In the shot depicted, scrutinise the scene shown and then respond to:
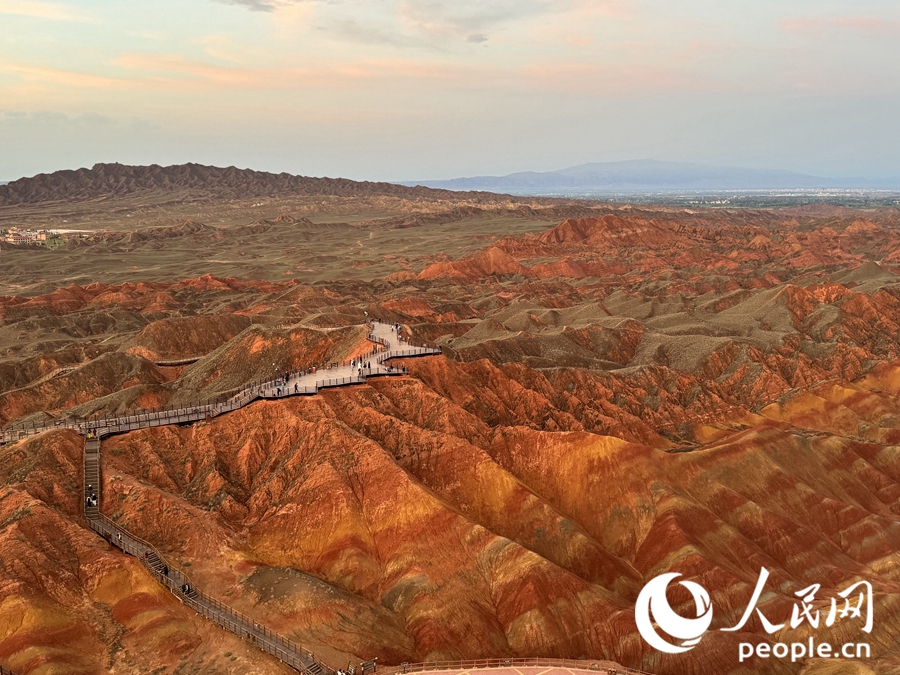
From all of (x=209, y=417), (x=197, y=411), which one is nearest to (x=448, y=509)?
(x=209, y=417)

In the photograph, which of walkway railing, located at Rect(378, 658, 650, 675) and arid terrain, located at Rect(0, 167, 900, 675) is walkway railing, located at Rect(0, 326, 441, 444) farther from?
walkway railing, located at Rect(378, 658, 650, 675)

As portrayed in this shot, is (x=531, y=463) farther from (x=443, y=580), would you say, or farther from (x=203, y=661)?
(x=203, y=661)

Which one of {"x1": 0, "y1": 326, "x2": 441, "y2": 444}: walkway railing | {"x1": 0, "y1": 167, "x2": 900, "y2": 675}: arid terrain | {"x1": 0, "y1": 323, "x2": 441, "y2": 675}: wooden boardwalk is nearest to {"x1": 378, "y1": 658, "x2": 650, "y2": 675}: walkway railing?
{"x1": 0, "y1": 167, "x2": 900, "y2": 675}: arid terrain

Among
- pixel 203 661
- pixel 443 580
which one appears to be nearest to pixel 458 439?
pixel 443 580

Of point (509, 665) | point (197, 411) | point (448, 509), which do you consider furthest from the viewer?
point (197, 411)

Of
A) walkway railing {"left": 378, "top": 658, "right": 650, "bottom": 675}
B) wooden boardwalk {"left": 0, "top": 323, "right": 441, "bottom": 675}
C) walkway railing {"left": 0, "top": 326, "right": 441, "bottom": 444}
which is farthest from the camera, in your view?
walkway railing {"left": 0, "top": 326, "right": 441, "bottom": 444}

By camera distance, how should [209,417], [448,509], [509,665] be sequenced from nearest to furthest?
[509,665] < [448,509] < [209,417]

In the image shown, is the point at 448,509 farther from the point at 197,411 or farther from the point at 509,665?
the point at 197,411

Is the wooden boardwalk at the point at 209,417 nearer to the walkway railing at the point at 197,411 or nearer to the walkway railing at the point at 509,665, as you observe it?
the walkway railing at the point at 197,411

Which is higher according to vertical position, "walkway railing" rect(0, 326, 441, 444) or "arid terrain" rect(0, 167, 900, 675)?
"walkway railing" rect(0, 326, 441, 444)

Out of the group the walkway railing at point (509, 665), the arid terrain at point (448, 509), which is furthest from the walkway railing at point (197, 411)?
the walkway railing at point (509, 665)

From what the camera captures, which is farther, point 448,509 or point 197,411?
point 197,411
